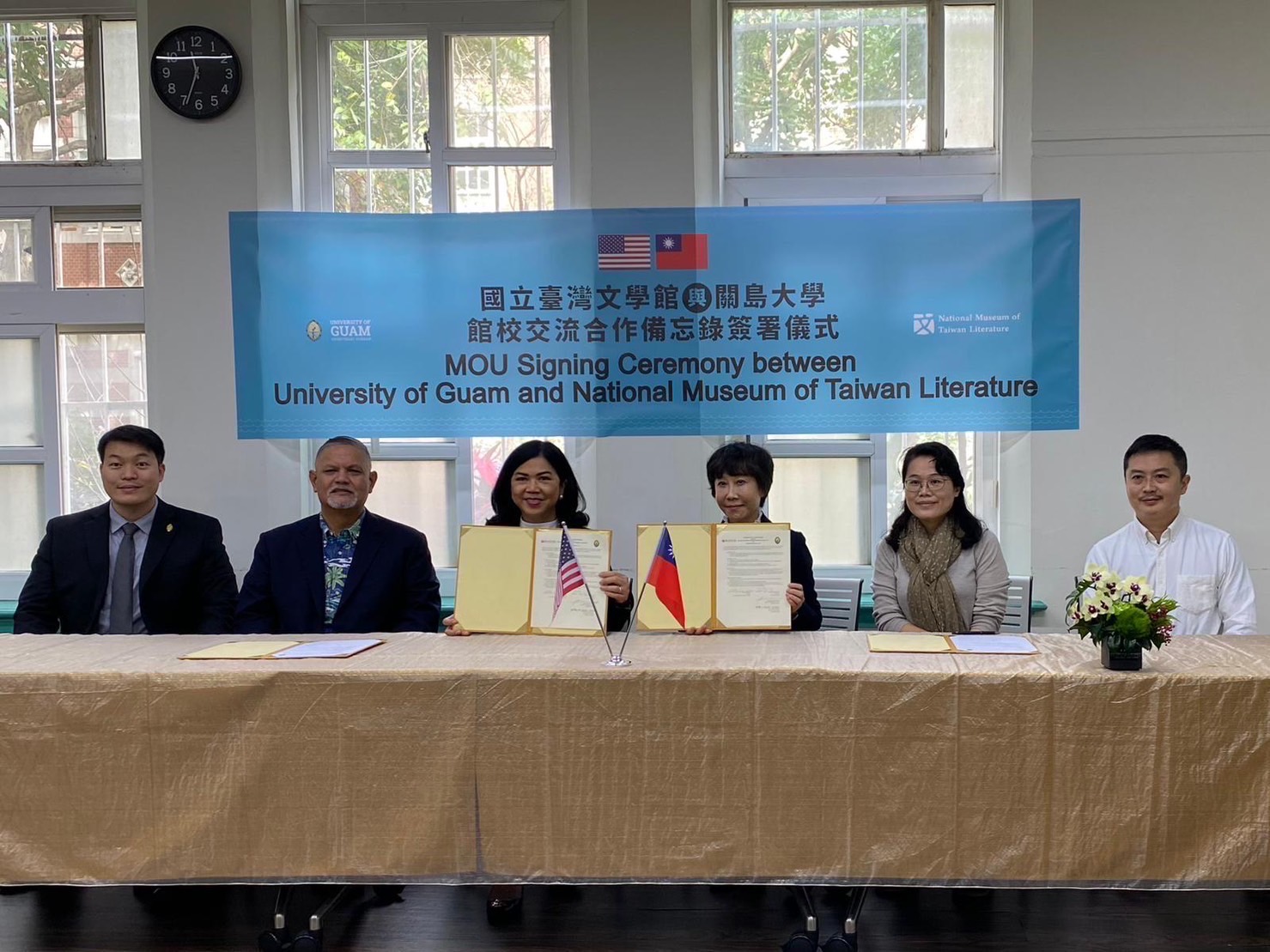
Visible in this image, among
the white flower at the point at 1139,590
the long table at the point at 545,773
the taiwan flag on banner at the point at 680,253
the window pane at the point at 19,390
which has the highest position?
the taiwan flag on banner at the point at 680,253

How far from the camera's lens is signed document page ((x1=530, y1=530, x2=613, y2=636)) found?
8.97ft

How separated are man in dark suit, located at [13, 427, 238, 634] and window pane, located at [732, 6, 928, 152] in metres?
2.82

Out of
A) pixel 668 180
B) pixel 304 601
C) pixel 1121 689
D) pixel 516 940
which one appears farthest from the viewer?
pixel 668 180

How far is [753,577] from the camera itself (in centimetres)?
274

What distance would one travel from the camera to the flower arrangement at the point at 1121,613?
88.1 inches

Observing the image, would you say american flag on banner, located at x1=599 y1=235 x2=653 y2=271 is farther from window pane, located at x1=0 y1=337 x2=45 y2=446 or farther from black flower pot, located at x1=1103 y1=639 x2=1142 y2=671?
window pane, located at x1=0 y1=337 x2=45 y2=446

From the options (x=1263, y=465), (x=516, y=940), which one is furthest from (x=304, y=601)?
(x=1263, y=465)

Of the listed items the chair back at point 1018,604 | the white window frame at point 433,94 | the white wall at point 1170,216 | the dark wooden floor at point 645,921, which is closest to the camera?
the dark wooden floor at point 645,921

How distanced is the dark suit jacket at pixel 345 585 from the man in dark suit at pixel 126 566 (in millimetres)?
212

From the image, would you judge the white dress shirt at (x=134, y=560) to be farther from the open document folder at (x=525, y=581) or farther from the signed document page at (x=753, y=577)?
the signed document page at (x=753, y=577)

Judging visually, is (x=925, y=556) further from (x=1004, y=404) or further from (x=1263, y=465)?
(x=1263, y=465)

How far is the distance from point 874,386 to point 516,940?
7.62ft

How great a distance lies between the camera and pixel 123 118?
14.1ft

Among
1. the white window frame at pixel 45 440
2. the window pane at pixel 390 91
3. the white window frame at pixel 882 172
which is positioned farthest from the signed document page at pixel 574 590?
the white window frame at pixel 45 440
